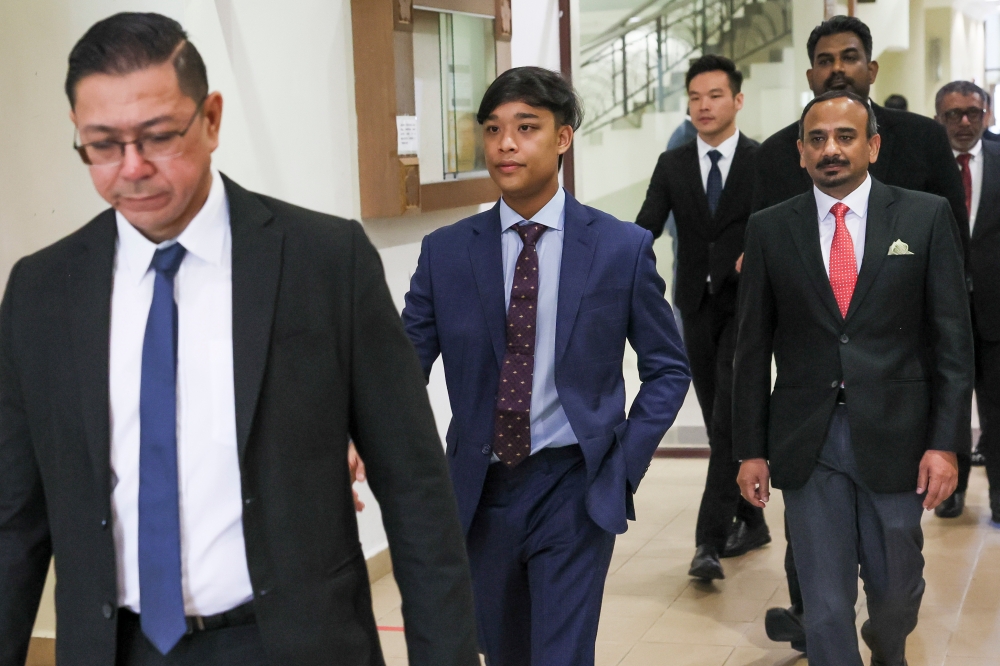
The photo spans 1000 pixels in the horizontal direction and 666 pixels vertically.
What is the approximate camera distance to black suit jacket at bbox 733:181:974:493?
11.7 ft

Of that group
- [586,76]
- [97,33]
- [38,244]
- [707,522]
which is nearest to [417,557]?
[97,33]

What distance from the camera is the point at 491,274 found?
328 cm

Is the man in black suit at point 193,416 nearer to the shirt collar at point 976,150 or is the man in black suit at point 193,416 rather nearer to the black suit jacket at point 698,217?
the black suit jacket at point 698,217

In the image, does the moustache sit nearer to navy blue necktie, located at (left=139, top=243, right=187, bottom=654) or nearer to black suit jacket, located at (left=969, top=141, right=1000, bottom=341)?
navy blue necktie, located at (left=139, top=243, right=187, bottom=654)

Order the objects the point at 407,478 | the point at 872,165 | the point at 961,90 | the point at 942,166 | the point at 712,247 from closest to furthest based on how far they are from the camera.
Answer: the point at 407,478 → the point at 942,166 → the point at 872,165 → the point at 712,247 → the point at 961,90

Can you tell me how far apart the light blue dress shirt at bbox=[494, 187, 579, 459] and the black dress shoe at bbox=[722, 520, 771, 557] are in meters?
2.82

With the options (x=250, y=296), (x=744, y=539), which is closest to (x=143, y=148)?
(x=250, y=296)

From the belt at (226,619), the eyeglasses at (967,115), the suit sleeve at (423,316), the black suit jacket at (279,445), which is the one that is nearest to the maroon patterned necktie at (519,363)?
the suit sleeve at (423,316)

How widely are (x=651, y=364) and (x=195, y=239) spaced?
166cm

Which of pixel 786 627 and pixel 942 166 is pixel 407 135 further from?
pixel 786 627

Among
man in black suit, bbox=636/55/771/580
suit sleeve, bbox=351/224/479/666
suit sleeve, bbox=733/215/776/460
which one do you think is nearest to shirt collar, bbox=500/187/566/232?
suit sleeve, bbox=733/215/776/460

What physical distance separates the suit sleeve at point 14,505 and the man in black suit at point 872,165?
299 cm

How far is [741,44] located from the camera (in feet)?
27.4

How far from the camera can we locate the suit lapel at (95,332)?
185cm
